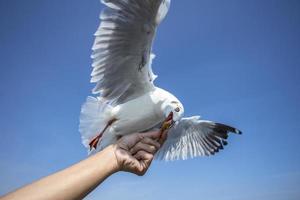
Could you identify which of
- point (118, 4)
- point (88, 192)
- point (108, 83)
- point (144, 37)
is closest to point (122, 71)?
point (108, 83)

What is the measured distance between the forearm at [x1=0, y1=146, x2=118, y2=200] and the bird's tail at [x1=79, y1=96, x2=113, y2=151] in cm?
208

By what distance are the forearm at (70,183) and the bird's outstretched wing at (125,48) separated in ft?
5.85

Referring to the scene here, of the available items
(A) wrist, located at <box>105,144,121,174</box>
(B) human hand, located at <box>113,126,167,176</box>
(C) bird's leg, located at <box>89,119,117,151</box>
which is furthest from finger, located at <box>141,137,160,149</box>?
(C) bird's leg, located at <box>89,119,117,151</box>

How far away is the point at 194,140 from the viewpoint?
14.7 feet

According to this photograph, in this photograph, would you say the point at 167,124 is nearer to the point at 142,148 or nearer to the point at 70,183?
the point at 142,148

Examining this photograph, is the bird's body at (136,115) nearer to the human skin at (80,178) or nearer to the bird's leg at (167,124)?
the bird's leg at (167,124)

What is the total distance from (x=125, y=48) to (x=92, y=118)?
0.77m

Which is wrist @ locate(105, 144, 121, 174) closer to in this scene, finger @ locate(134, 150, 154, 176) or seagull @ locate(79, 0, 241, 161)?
finger @ locate(134, 150, 154, 176)

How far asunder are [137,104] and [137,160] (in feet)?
4.98

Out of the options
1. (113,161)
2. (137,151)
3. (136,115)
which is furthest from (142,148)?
(136,115)

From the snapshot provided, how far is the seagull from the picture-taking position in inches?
107

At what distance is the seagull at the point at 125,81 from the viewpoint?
2721mm

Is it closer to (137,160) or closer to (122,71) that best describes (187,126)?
(122,71)

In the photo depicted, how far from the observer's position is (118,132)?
3.05 metres
